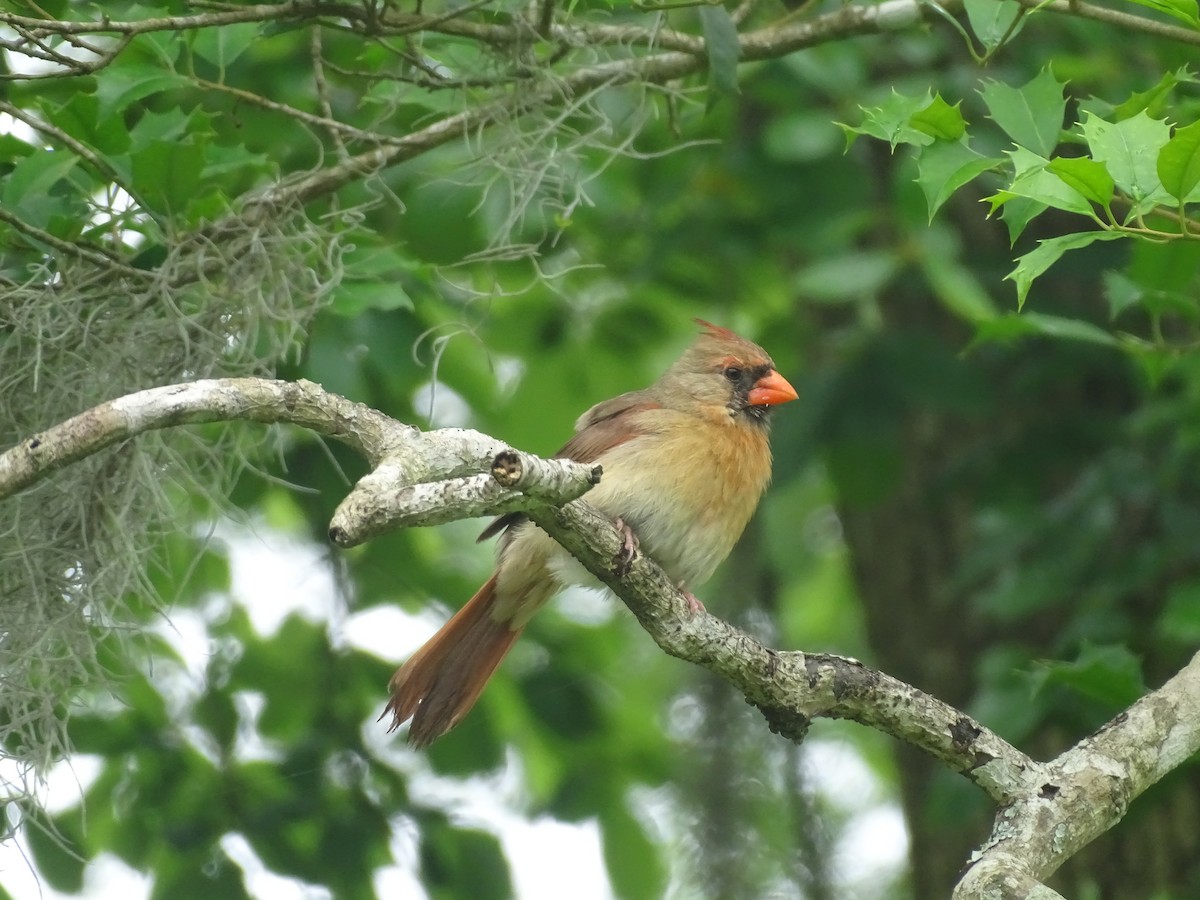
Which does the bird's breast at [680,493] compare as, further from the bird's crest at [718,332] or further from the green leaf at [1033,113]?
the green leaf at [1033,113]

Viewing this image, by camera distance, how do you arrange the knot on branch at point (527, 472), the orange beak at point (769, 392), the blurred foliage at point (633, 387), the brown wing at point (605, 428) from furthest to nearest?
the orange beak at point (769, 392) → the brown wing at point (605, 428) → the blurred foliage at point (633, 387) → the knot on branch at point (527, 472)

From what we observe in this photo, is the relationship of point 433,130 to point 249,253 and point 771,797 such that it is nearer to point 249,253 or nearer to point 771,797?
point 249,253

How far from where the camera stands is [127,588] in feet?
11.2

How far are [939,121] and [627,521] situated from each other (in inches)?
60.7

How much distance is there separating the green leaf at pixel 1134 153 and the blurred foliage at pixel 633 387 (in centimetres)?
73

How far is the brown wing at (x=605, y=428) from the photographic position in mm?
4215

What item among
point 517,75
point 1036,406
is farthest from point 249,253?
point 1036,406

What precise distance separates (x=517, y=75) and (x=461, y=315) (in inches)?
43.3

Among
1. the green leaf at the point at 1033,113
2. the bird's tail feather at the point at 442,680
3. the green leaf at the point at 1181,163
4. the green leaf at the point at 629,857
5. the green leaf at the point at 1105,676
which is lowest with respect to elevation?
the green leaf at the point at 629,857

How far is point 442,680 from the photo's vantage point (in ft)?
13.3

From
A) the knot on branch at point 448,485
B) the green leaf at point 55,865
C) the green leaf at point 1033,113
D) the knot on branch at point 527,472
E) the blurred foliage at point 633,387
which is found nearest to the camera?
the knot on branch at point 448,485

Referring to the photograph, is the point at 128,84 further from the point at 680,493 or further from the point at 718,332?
the point at 718,332

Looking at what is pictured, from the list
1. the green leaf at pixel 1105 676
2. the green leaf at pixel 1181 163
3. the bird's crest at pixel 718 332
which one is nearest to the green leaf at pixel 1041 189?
the green leaf at pixel 1181 163

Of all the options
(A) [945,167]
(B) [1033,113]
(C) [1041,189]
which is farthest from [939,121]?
(C) [1041,189]
